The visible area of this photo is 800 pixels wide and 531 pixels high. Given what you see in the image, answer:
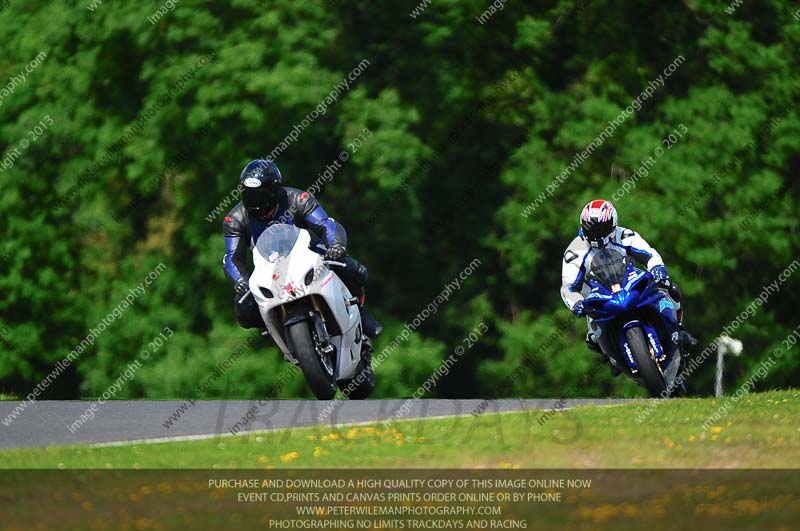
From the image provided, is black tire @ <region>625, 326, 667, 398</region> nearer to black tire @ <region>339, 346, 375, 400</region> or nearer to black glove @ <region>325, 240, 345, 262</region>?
black tire @ <region>339, 346, 375, 400</region>

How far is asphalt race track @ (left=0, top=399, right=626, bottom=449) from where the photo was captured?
36.5ft

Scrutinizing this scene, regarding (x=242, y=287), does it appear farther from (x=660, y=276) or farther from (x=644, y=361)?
(x=660, y=276)

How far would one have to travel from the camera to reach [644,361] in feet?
43.2

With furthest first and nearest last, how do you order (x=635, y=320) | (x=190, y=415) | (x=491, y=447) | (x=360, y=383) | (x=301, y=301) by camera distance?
(x=360, y=383) → (x=635, y=320) → (x=190, y=415) → (x=301, y=301) → (x=491, y=447)

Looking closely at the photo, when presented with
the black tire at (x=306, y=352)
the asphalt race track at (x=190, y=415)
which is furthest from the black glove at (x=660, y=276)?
the black tire at (x=306, y=352)

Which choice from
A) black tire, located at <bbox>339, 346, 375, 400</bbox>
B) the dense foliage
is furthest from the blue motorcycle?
the dense foliage

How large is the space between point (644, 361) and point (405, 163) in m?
6.42

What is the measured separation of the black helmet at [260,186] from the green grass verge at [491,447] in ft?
8.88

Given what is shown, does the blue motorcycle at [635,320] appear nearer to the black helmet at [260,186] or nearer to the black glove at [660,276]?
the black glove at [660,276]

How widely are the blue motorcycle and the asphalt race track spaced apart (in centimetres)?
54

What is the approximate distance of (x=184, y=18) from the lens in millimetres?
19656

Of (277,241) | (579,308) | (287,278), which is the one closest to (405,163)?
(579,308)

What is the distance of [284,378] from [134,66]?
4.87 m

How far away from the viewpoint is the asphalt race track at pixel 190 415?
1112 centimetres
